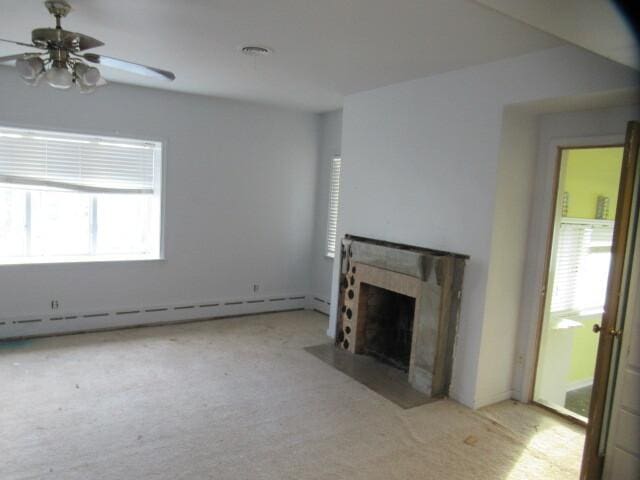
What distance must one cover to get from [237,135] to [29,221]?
2297 millimetres

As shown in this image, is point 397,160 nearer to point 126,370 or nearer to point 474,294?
point 474,294

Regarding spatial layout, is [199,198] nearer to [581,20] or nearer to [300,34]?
[300,34]

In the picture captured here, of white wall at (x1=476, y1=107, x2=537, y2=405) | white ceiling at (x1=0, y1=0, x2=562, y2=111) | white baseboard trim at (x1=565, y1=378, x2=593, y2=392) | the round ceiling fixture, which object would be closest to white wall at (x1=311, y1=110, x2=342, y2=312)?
white ceiling at (x1=0, y1=0, x2=562, y2=111)

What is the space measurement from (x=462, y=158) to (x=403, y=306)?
4.99ft

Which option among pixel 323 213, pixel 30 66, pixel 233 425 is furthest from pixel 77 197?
pixel 233 425

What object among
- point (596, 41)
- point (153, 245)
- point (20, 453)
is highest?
point (596, 41)

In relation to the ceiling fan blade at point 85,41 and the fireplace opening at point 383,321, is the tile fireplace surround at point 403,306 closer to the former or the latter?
the fireplace opening at point 383,321

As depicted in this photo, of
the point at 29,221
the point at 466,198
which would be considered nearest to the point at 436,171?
the point at 466,198

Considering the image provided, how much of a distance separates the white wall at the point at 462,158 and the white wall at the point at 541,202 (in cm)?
11

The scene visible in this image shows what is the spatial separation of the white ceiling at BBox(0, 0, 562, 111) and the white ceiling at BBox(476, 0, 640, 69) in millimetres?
707

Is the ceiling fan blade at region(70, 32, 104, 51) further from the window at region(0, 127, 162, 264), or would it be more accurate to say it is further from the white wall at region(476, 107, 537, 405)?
the white wall at region(476, 107, 537, 405)

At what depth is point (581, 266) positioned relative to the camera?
4191 mm

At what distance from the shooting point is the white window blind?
4027mm

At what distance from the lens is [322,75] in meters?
3.86
